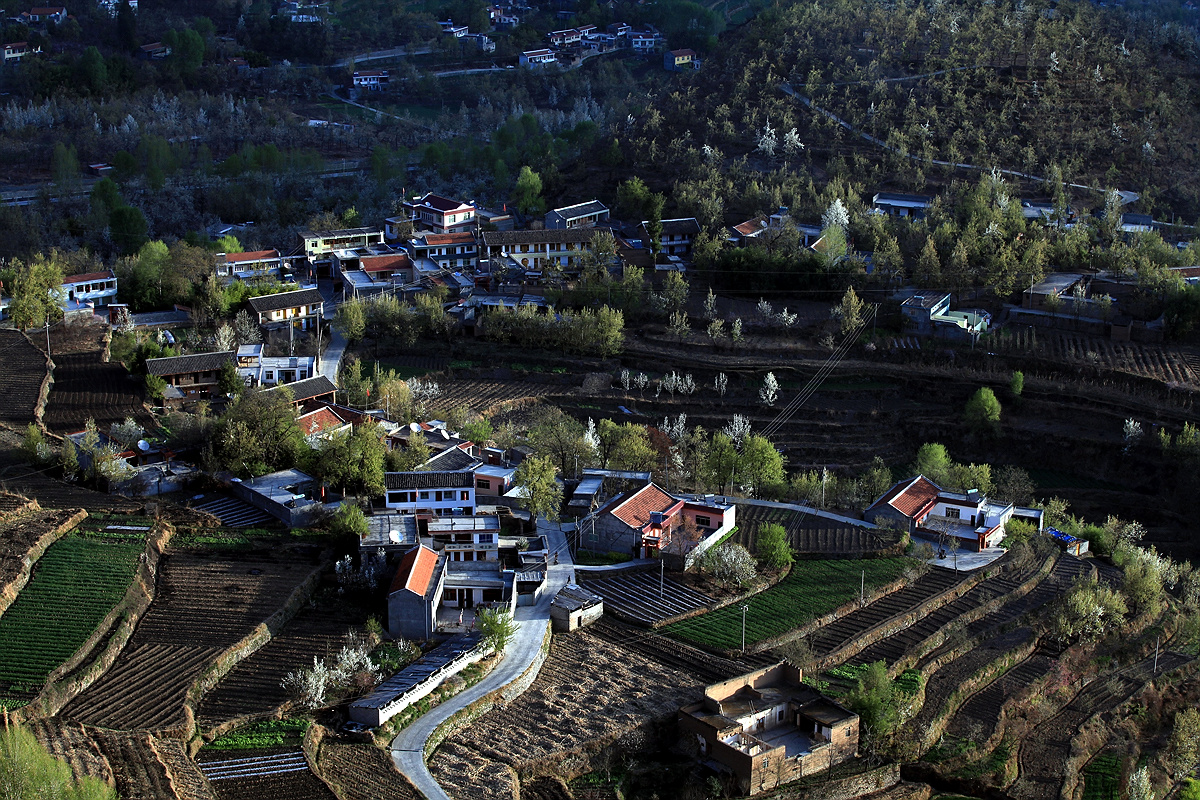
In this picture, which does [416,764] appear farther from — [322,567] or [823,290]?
[823,290]

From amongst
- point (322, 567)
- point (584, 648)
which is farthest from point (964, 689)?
point (322, 567)

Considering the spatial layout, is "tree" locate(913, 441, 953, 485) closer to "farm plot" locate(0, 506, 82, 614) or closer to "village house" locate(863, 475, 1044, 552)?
"village house" locate(863, 475, 1044, 552)

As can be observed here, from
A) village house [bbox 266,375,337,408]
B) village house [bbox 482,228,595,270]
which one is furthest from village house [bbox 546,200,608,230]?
village house [bbox 266,375,337,408]

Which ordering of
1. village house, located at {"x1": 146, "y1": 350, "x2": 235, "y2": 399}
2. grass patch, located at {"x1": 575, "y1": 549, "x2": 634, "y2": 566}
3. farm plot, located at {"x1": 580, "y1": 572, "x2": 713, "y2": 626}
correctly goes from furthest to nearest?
village house, located at {"x1": 146, "y1": 350, "x2": 235, "y2": 399}
grass patch, located at {"x1": 575, "y1": 549, "x2": 634, "y2": 566}
farm plot, located at {"x1": 580, "y1": 572, "x2": 713, "y2": 626}

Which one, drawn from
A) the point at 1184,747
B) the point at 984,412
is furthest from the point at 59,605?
the point at 984,412

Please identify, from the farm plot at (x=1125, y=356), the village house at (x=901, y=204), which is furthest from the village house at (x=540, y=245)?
the farm plot at (x=1125, y=356)

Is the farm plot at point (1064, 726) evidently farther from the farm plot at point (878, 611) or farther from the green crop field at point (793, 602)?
the green crop field at point (793, 602)
